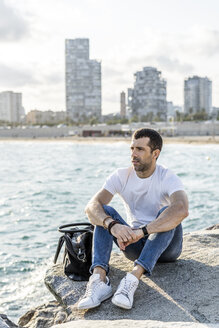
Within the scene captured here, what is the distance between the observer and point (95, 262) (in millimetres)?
3686

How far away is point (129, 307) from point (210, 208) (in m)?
9.16

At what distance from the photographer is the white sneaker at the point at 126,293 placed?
3.30 metres

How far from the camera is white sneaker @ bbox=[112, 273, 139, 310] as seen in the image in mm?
3304

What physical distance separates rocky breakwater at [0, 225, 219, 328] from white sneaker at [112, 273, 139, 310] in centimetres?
8

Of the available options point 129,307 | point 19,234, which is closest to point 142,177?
point 129,307

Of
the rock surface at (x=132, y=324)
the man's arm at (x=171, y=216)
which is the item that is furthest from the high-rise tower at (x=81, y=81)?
the rock surface at (x=132, y=324)

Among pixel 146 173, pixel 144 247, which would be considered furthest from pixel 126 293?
pixel 146 173

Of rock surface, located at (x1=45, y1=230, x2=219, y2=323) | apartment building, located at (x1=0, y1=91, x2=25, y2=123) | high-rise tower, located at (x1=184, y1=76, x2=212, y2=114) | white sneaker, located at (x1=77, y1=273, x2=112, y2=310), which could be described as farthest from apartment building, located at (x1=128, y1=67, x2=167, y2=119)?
white sneaker, located at (x1=77, y1=273, x2=112, y2=310)

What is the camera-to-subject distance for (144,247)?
3641mm

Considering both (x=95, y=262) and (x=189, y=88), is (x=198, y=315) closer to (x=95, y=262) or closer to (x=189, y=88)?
(x=95, y=262)

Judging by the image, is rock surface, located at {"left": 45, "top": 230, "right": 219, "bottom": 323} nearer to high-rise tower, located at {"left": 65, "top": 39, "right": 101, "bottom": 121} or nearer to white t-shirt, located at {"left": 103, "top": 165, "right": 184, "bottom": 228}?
white t-shirt, located at {"left": 103, "top": 165, "right": 184, "bottom": 228}

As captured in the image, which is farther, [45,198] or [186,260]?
[45,198]

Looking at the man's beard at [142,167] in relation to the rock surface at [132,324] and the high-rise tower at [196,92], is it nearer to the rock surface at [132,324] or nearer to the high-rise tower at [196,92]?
the rock surface at [132,324]

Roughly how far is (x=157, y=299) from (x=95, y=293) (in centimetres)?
52
